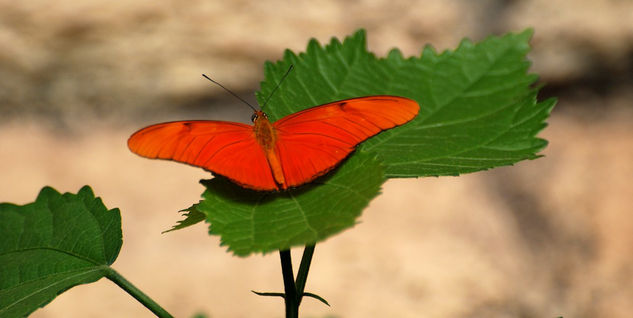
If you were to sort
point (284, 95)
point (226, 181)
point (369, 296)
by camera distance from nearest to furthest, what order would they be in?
point (226, 181) → point (284, 95) → point (369, 296)

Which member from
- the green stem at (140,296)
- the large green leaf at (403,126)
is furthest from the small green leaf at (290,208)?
the green stem at (140,296)

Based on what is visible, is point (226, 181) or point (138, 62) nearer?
point (226, 181)

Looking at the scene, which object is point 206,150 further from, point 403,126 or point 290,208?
point 403,126

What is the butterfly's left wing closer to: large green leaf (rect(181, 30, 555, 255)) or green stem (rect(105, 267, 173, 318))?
large green leaf (rect(181, 30, 555, 255))

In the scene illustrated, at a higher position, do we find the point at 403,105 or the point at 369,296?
the point at 369,296

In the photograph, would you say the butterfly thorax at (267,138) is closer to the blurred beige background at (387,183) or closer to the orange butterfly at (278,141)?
the orange butterfly at (278,141)

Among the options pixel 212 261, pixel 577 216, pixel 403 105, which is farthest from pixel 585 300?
pixel 403 105

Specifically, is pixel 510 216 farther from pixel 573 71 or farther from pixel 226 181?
pixel 226 181
